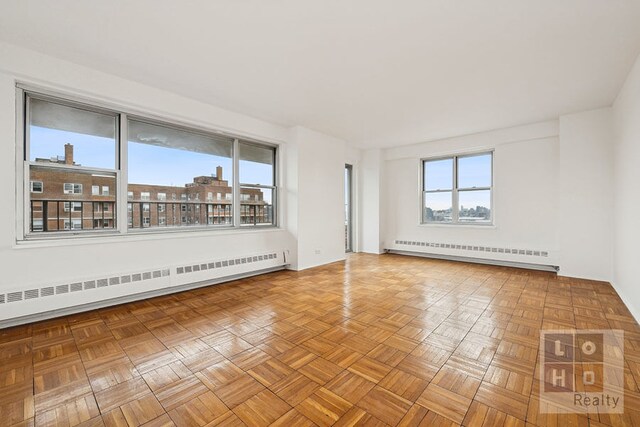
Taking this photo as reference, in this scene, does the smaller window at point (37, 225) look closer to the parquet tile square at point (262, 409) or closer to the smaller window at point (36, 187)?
the smaller window at point (36, 187)

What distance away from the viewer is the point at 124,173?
3332 mm

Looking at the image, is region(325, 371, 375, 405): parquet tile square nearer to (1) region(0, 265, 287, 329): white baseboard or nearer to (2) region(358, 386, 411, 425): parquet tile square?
(2) region(358, 386, 411, 425): parquet tile square

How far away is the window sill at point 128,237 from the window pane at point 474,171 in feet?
13.8

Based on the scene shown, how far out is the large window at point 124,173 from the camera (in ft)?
9.39

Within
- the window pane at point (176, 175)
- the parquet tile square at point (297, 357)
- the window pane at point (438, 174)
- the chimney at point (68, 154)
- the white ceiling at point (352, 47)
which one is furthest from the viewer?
the window pane at point (438, 174)

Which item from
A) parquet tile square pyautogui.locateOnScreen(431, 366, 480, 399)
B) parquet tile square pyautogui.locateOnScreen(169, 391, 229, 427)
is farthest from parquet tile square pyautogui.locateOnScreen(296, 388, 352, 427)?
parquet tile square pyautogui.locateOnScreen(431, 366, 480, 399)

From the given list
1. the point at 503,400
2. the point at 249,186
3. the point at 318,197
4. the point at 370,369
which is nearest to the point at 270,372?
the point at 370,369

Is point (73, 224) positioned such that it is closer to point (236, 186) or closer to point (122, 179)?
point (122, 179)

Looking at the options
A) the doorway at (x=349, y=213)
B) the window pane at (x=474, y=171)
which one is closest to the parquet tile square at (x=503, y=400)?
the window pane at (x=474, y=171)

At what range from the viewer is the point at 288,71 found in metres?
3.02

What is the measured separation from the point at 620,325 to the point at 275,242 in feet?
13.8

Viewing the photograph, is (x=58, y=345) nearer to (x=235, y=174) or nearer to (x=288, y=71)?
(x=235, y=174)

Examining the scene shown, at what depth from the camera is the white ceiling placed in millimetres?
2092

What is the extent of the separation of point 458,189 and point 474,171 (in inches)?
18.1
